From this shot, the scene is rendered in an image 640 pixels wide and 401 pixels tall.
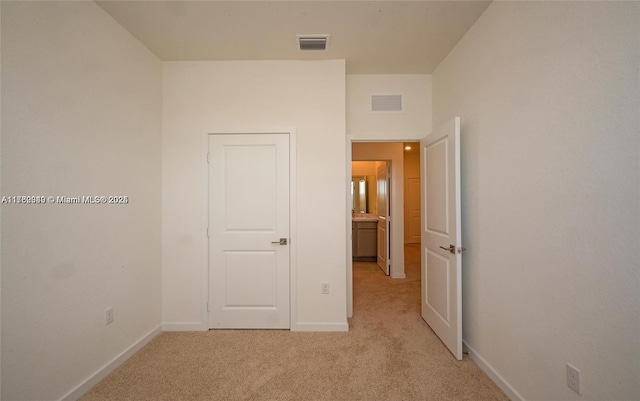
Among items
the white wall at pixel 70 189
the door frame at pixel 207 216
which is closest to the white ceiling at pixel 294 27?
the white wall at pixel 70 189

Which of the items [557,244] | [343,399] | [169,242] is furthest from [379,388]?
[169,242]

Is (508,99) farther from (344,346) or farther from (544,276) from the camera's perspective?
(344,346)

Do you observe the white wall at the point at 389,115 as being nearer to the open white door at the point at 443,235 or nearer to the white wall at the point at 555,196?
the open white door at the point at 443,235

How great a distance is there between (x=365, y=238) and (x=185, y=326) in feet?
12.2

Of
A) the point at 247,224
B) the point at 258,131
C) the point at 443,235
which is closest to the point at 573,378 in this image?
the point at 443,235

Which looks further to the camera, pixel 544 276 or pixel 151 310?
pixel 151 310

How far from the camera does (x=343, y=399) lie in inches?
64.1

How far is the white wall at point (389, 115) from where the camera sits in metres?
2.84

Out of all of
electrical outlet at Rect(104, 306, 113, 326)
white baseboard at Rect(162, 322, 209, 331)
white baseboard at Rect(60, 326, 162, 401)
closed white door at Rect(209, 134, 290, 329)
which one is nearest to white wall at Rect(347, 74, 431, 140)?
closed white door at Rect(209, 134, 290, 329)

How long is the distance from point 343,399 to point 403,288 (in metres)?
2.37

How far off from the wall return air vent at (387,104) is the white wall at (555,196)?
83cm

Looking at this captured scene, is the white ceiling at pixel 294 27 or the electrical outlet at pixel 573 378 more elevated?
the white ceiling at pixel 294 27

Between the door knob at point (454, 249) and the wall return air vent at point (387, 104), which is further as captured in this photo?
the wall return air vent at point (387, 104)

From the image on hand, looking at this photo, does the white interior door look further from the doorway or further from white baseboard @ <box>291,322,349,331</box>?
white baseboard @ <box>291,322,349,331</box>
